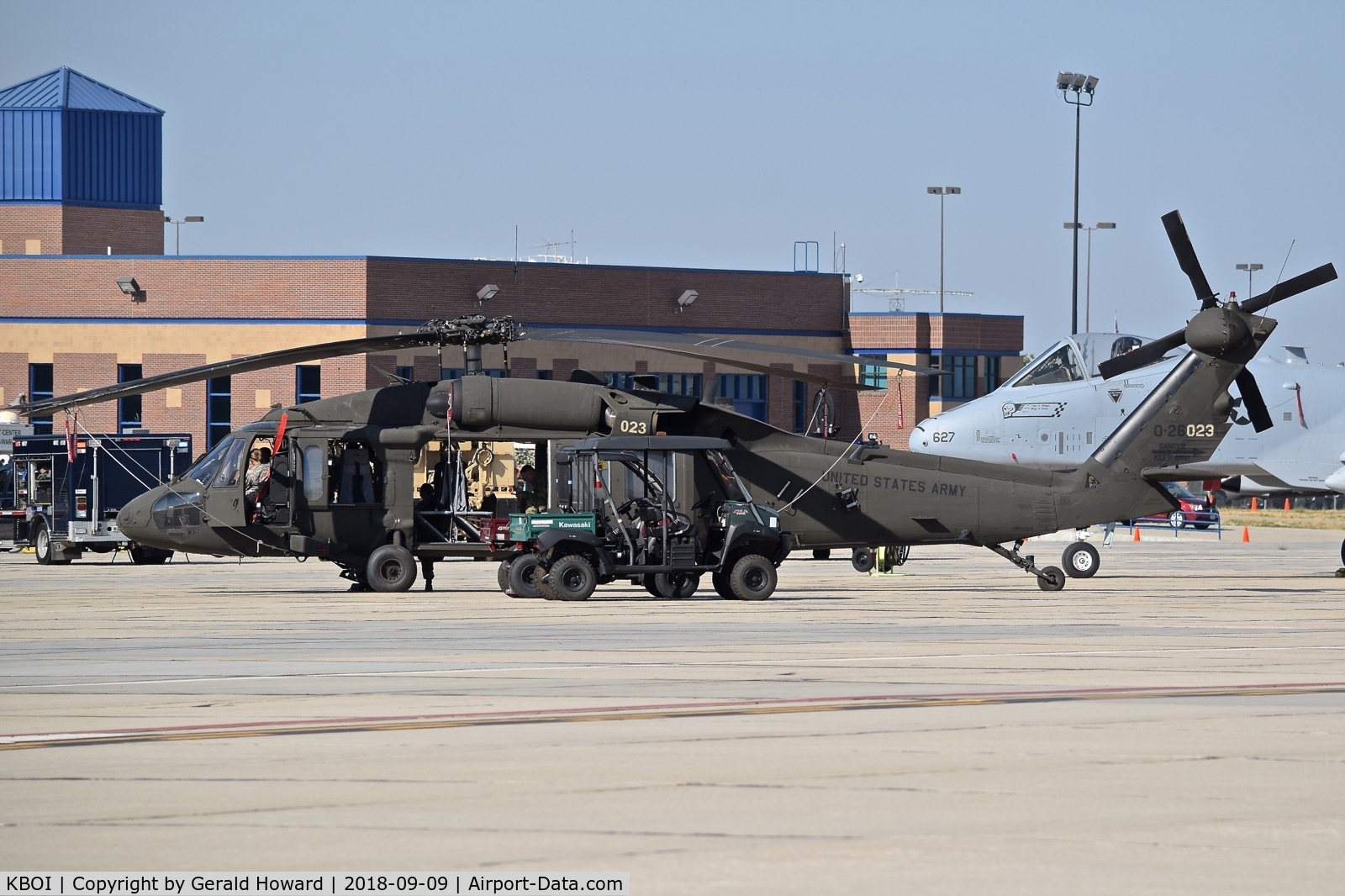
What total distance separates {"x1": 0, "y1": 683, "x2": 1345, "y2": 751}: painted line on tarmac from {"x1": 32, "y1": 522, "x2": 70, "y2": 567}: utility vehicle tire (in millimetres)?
28311

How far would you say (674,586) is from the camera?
83.0 feet

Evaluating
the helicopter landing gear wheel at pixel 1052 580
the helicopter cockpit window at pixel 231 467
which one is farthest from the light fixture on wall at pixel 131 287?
the helicopter landing gear wheel at pixel 1052 580

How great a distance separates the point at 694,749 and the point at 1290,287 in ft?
62.9

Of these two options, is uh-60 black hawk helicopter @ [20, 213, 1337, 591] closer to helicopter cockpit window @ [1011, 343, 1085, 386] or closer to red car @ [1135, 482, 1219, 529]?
helicopter cockpit window @ [1011, 343, 1085, 386]

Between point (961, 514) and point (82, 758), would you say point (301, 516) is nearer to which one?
point (961, 514)

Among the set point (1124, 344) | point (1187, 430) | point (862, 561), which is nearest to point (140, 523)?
point (862, 561)

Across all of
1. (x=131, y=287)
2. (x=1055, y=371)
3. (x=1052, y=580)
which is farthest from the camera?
(x=131, y=287)

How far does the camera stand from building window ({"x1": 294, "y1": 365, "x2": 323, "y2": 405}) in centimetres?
6175

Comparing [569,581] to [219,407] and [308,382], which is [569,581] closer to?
[308,382]

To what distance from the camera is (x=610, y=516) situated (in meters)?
24.6

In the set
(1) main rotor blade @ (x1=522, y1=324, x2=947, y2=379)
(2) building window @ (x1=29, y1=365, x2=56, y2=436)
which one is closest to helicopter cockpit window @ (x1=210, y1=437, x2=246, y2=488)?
(1) main rotor blade @ (x1=522, y1=324, x2=947, y2=379)

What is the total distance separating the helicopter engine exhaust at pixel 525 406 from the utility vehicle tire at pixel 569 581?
8.37 feet

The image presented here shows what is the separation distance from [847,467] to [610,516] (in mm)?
3912

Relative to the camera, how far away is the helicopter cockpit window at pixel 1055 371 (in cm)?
3419
